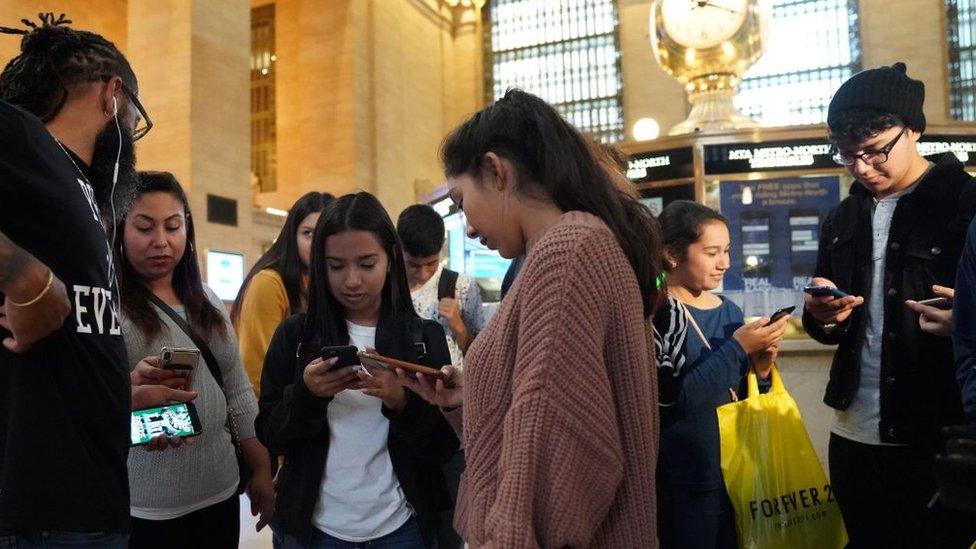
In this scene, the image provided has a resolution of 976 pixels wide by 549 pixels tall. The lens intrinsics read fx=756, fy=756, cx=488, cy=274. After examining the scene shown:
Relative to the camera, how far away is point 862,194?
8.30ft

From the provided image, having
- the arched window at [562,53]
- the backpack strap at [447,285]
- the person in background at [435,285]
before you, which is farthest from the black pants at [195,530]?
the arched window at [562,53]

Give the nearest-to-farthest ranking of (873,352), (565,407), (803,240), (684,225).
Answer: (565,407) < (873,352) < (684,225) < (803,240)

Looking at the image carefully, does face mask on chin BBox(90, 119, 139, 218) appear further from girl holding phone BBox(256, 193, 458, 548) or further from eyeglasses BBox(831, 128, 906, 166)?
eyeglasses BBox(831, 128, 906, 166)

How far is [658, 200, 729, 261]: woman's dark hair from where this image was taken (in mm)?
2711

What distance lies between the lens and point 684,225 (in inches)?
107

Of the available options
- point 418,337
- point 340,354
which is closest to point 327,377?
point 340,354

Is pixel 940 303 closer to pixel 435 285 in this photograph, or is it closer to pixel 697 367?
pixel 697 367

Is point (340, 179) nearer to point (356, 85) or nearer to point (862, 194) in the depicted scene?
point (356, 85)

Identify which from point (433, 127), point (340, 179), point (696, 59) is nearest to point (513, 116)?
point (696, 59)

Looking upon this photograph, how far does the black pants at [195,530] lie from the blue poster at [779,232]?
10.5 ft

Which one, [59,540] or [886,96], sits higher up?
[886,96]

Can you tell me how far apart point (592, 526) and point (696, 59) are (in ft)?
18.2

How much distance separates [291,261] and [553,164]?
6.77 feet

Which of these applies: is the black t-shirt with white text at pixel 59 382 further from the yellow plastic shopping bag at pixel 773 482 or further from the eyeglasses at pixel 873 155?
the eyeglasses at pixel 873 155
